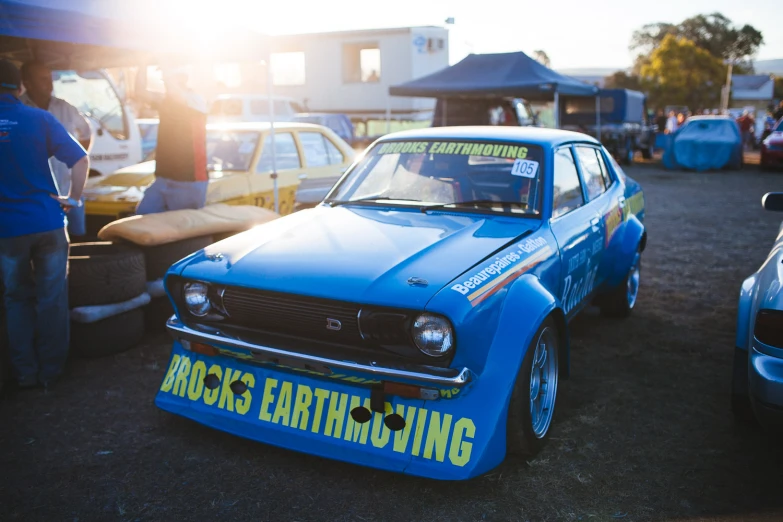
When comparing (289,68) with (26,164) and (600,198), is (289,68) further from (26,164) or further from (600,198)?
(26,164)

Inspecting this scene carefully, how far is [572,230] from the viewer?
13.2ft

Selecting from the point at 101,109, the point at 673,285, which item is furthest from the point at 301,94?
the point at 673,285

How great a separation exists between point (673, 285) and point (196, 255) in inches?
193

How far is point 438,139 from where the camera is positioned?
432 cm

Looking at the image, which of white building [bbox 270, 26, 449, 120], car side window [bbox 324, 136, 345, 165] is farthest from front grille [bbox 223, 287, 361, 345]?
white building [bbox 270, 26, 449, 120]

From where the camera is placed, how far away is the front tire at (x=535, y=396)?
9.91 ft

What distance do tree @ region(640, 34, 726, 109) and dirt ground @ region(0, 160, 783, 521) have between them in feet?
133

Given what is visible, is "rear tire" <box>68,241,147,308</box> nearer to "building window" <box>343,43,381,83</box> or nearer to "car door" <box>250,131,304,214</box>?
"car door" <box>250,131,304,214</box>

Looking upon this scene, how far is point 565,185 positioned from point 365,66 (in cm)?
1882

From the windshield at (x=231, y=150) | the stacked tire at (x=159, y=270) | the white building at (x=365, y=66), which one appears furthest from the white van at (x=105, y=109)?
the white building at (x=365, y=66)

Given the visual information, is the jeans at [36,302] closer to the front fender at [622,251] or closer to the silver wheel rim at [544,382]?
the silver wheel rim at [544,382]

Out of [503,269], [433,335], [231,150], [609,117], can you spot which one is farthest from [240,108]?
[433,335]

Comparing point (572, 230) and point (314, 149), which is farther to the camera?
point (314, 149)

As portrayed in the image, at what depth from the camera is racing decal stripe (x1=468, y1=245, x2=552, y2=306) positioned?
112 inches
